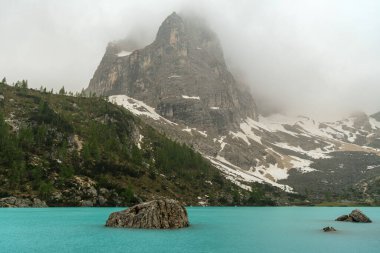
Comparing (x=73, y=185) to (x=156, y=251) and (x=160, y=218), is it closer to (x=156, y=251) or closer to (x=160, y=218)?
(x=160, y=218)

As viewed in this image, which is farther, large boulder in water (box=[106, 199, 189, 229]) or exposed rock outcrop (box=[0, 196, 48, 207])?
exposed rock outcrop (box=[0, 196, 48, 207])

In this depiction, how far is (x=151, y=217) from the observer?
81125mm

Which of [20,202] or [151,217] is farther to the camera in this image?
[20,202]

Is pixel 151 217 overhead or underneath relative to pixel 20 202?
underneath

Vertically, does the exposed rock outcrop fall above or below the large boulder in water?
above

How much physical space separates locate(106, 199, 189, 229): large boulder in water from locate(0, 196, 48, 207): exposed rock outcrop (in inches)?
2956

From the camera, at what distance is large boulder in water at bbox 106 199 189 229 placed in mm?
81000

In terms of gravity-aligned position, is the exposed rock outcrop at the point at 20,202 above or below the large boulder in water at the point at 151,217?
above

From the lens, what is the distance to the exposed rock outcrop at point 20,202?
460 feet

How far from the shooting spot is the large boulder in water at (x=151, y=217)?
81000mm

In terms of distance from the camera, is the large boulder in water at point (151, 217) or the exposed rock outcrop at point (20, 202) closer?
the large boulder in water at point (151, 217)

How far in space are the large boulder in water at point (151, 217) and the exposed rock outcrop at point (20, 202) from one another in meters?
75.1

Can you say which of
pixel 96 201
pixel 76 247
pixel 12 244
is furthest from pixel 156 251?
pixel 96 201

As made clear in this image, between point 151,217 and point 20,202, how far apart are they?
85576mm
